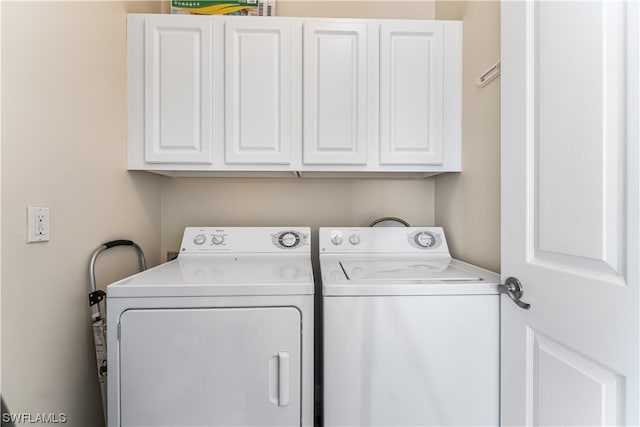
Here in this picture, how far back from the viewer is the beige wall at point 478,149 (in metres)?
1.37

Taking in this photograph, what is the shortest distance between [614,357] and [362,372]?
2.26 feet

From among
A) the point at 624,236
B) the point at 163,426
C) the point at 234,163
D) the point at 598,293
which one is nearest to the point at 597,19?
the point at 624,236

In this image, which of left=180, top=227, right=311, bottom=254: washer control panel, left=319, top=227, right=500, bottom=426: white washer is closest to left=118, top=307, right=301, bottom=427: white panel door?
left=319, top=227, right=500, bottom=426: white washer

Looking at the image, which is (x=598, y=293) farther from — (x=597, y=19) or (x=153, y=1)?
(x=153, y=1)

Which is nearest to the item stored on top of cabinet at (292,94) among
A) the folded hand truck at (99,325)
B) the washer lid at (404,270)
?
the washer lid at (404,270)

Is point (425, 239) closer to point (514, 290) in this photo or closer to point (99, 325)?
point (514, 290)

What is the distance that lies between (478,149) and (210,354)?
1.45 metres

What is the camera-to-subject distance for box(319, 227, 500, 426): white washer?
110cm

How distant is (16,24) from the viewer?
946 millimetres

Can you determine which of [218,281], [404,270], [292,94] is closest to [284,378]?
[218,281]

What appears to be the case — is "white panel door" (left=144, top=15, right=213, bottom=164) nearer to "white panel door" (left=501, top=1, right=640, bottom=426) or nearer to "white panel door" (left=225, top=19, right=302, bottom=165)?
"white panel door" (left=225, top=19, right=302, bottom=165)

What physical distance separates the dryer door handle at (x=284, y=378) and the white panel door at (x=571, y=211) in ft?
2.52

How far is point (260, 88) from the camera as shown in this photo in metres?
1.61

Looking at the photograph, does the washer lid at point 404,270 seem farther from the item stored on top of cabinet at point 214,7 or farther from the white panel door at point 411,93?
the item stored on top of cabinet at point 214,7
